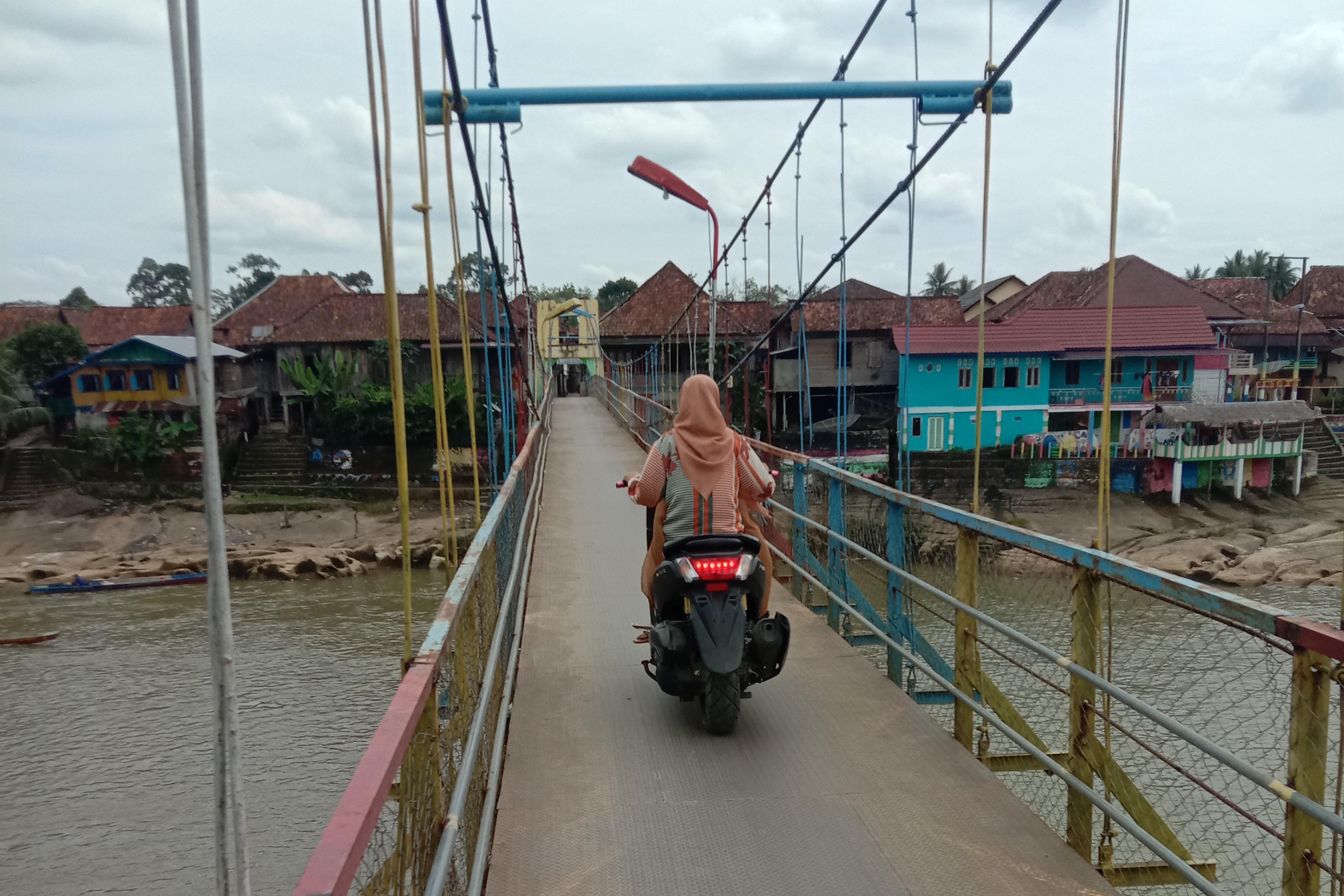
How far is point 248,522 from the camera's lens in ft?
77.8

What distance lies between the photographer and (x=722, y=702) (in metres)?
3.17

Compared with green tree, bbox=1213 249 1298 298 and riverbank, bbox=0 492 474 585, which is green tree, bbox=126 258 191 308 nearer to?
riverbank, bbox=0 492 474 585

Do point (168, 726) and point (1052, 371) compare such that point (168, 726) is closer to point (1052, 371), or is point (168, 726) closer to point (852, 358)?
point (852, 358)

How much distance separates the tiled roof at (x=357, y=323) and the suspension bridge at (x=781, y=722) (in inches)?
942

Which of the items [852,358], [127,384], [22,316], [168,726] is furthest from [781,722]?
[22,316]

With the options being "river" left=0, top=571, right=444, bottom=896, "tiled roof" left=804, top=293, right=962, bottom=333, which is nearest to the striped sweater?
"river" left=0, top=571, right=444, bottom=896

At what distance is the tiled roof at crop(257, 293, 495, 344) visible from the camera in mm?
28297

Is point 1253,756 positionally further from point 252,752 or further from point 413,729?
point 252,752

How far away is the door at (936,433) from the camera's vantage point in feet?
81.4

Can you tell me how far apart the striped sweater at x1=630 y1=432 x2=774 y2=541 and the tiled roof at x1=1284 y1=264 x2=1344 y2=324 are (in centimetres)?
3666

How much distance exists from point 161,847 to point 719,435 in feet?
32.4

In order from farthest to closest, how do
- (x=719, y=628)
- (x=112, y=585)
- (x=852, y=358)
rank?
1. (x=852, y=358)
2. (x=112, y=585)
3. (x=719, y=628)

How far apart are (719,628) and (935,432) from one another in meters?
23.0

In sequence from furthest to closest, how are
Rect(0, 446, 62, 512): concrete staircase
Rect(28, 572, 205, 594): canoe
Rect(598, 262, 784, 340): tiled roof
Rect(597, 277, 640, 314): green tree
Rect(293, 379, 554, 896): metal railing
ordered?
Rect(597, 277, 640, 314): green tree, Rect(598, 262, 784, 340): tiled roof, Rect(0, 446, 62, 512): concrete staircase, Rect(28, 572, 205, 594): canoe, Rect(293, 379, 554, 896): metal railing
